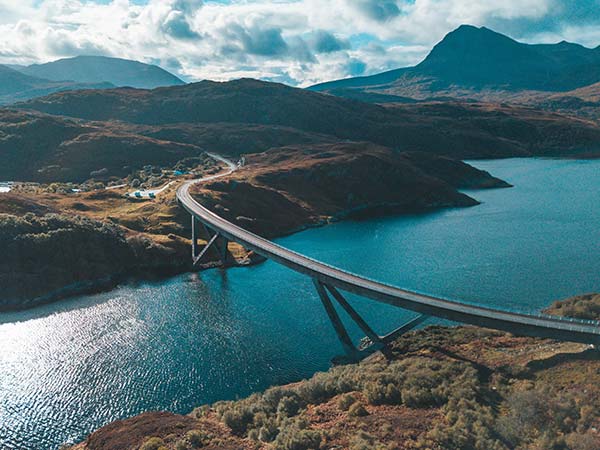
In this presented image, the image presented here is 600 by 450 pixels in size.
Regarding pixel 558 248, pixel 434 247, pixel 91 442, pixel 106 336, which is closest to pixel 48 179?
pixel 106 336

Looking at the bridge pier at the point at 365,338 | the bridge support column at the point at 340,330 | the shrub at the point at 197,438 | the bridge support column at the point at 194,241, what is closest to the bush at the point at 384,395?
the shrub at the point at 197,438

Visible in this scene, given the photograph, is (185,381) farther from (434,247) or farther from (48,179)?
(48,179)

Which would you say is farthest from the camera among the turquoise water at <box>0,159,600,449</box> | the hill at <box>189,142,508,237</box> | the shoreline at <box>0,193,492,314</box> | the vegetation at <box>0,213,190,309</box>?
the hill at <box>189,142,508,237</box>

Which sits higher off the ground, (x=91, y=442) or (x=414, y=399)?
(x=414, y=399)

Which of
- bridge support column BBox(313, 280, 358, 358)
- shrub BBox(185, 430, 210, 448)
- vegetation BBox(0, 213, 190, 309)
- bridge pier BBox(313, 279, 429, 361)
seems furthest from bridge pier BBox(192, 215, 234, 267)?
shrub BBox(185, 430, 210, 448)

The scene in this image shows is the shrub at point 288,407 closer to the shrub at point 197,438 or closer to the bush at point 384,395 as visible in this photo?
the bush at point 384,395

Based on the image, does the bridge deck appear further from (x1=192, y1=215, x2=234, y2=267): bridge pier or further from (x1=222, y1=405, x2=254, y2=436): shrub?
(x1=192, y1=215, x2=234, y2=267): bridge pier
